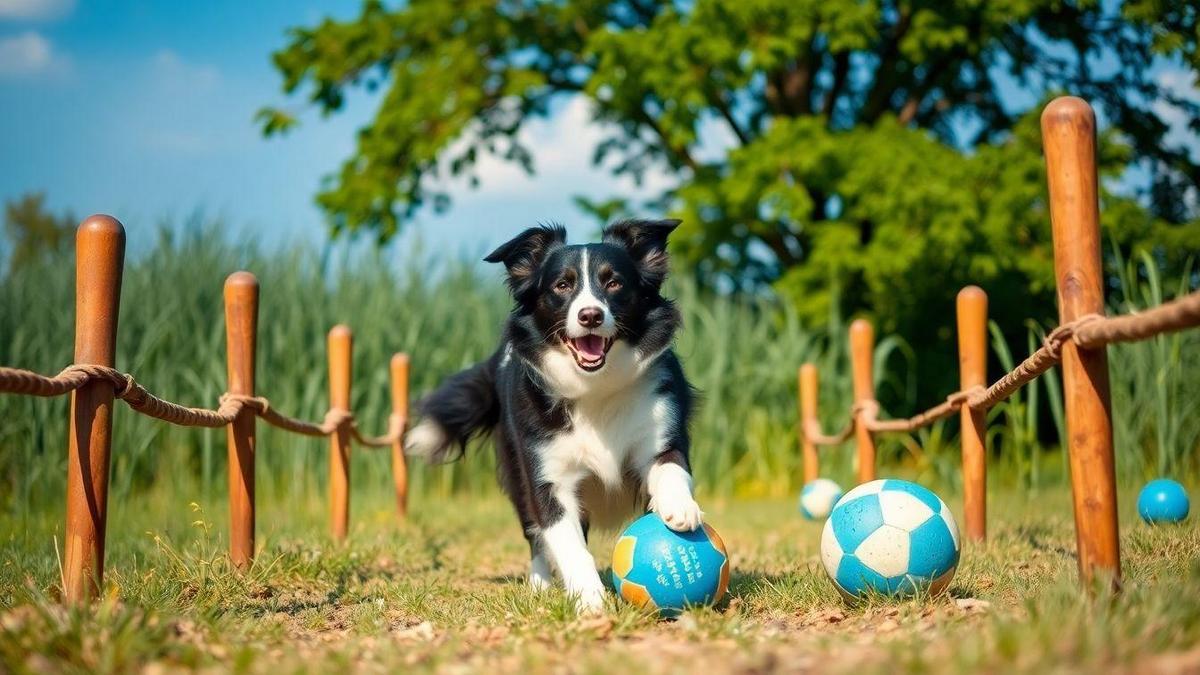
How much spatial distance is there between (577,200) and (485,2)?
298 centimetres

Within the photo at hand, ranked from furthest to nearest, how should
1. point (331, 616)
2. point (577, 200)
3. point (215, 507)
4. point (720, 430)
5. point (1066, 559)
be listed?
point (577, 200) → point (720, 430) → point (215, 507) → point (1066, 559) → point (331, 616)

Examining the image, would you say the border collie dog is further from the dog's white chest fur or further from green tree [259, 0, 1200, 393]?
green tree [259, 0, 1200, 393]

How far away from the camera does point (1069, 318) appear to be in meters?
2.68

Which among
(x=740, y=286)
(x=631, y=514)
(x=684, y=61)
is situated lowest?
(x=631, y=514)

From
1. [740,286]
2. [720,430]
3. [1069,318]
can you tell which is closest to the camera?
[1069,318]

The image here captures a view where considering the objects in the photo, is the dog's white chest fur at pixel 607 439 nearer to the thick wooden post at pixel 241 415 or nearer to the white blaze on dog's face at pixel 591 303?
the white blaze on dog's face at pixel 591 303

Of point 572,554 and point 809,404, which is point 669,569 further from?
point 809,404

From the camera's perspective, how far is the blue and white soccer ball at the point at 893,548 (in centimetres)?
308

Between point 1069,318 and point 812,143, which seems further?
point 812,143

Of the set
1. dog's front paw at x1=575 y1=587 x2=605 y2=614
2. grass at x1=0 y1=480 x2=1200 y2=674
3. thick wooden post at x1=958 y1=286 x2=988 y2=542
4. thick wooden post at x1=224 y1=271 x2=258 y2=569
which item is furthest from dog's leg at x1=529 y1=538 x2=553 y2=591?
thick wooden post at x1=958 y1=286 x2=988 y2=542

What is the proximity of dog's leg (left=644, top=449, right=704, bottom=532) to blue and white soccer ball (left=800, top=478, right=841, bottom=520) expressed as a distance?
321 centimetres

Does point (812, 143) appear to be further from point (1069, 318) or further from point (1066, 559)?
point (1069, 318)

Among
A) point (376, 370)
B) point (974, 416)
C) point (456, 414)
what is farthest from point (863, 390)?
point (376, 370)

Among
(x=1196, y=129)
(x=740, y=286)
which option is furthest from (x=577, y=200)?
(x=1196, y=129)
